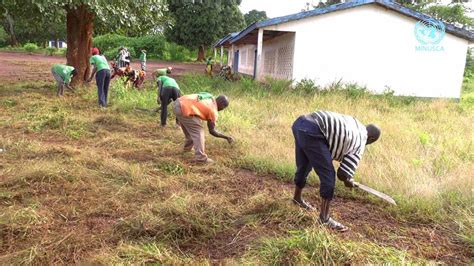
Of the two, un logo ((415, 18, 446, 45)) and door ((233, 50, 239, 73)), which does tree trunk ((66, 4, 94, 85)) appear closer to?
un logo ((415, 18, 446, 45))

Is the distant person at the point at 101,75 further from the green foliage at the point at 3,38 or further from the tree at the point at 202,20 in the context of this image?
the green foliage at the point at 3,38

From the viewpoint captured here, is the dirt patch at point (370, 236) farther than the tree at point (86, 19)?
No

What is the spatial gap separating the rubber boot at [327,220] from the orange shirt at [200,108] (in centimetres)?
212

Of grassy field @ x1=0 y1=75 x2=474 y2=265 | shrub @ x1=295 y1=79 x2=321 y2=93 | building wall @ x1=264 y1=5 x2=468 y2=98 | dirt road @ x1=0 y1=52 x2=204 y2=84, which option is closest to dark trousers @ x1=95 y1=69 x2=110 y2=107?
grassy field @ x1=0 y1=75 x2=474 y2=265

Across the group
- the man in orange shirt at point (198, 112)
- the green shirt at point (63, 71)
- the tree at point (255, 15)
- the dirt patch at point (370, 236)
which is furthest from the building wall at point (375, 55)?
the tree at point (255, 15)

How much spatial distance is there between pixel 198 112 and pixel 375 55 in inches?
396

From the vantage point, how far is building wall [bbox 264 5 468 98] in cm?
1362

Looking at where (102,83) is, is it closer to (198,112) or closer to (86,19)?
(86,19)

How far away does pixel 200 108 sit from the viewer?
5285 mm

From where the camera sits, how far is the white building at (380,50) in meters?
13.6

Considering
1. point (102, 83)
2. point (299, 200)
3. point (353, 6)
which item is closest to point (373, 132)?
point (299, 200)

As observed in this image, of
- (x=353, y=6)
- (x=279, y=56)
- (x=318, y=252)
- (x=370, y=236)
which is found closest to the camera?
(x=318, y=252)

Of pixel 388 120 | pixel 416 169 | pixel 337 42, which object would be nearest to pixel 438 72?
pixel 337 42

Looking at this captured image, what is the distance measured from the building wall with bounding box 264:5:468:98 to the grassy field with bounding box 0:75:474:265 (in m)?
6.21
